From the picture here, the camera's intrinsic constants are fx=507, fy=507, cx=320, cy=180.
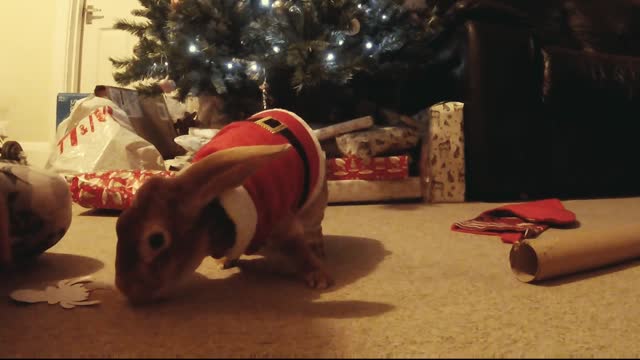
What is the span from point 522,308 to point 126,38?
8.87ft

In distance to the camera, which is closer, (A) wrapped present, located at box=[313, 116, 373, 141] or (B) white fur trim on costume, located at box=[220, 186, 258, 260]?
(B) white fur trim on costume, located at box=[220, 186, 258, 260]

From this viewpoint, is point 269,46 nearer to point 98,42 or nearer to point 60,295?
point 60,295

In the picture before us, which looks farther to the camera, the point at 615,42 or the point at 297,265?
the point at 615,42

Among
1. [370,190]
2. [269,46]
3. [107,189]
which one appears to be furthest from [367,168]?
[107,189]

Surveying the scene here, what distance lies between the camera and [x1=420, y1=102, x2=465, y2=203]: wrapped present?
65.5 inches

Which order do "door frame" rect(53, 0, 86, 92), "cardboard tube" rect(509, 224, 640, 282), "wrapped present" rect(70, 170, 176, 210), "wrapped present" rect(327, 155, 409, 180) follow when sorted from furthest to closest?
"door frame" rect(53, 0, 86, 92)
"wrapped present" rect(327, 155, 409, 180)
"wrapped present" rect(70, 170, 176, 210)
"cardboard tube" rect(509, 224, 640, 282)

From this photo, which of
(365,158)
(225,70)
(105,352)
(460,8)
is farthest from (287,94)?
(105,352)

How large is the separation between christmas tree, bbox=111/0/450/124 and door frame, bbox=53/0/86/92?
129 centimetres

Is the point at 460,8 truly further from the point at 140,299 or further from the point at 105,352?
the point at 105,352

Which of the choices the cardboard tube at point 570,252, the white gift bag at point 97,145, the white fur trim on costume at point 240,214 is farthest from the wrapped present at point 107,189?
the cardboard tube at point 570,252

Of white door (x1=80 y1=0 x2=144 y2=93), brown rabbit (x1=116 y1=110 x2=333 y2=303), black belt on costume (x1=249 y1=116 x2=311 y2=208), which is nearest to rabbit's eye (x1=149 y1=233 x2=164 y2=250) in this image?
brown rabbit (x1=116 y1=110 x2=333 y2=303)

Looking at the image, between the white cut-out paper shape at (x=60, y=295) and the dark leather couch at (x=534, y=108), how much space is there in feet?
4.22

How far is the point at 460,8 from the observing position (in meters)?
1.69

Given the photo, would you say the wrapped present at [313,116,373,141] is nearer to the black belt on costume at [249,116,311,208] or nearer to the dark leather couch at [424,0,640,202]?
the dark leather couch at [424,0,640,202]
